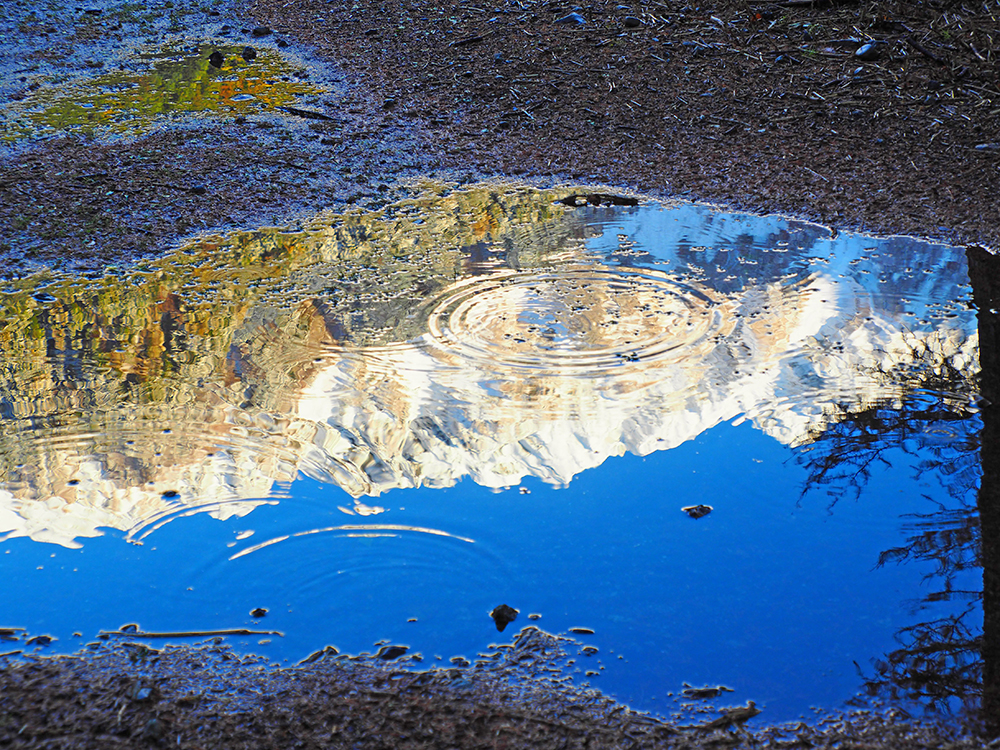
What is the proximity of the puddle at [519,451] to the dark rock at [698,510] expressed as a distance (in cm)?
5

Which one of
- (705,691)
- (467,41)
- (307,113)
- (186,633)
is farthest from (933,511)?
(467,41)

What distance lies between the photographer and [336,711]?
2238 millimetres

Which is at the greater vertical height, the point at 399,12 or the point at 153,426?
the point at 399,12

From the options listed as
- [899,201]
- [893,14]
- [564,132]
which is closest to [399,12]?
[564,132]

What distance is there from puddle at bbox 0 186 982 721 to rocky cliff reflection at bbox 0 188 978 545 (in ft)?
0.05

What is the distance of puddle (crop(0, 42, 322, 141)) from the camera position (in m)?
6.59

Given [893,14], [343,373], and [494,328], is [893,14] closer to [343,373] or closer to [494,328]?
[494,328]

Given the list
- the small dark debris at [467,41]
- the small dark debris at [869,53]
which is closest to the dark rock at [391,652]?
the small dark debris at [869,53]

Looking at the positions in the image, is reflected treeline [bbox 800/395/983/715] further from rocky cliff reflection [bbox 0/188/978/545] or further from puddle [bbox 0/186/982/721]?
rocky cliff reflection [bbox 0/188/978/545]

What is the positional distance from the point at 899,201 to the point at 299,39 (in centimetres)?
590

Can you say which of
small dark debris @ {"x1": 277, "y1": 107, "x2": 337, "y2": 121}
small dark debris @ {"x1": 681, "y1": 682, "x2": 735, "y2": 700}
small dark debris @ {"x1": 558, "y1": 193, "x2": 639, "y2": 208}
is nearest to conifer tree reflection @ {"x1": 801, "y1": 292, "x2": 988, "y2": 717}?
small dark debris @ {"x1": 681, "y1": 682, "x2": 735, "y2": 700}

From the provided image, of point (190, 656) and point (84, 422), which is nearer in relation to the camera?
point (190, 656)

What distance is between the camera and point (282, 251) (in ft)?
16.0

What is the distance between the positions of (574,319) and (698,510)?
1417mm
